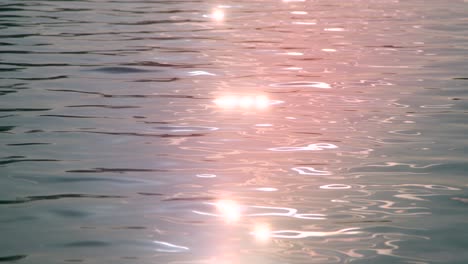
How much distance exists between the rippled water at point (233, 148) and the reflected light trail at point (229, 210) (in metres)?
0.01

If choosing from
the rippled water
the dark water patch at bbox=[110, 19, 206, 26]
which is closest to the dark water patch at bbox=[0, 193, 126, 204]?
the rippled water

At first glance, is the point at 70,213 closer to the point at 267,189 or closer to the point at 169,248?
the point at 169,248

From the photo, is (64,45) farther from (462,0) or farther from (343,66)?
(462,0)

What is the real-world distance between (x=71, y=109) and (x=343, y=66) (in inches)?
151

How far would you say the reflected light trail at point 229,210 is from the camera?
545 centimetres

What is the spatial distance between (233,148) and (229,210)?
5.64ft

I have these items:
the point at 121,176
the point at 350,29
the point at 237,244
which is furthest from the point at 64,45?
the point at 237,244

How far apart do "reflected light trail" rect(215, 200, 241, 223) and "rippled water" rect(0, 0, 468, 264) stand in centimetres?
1

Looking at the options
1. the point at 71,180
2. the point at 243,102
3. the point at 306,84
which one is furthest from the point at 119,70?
the point at 71,180

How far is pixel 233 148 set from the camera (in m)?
7.30

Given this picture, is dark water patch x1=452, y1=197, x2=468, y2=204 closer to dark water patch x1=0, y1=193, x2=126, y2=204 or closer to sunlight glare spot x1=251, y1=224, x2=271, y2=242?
sunlight glare spot x1=251, y1=224, x2=271, y2=242

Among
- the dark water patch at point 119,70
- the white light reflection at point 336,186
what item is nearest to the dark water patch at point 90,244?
the white light reflection at point 336,186

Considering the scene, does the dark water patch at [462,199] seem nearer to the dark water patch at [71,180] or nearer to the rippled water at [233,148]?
the rippled water at [233,148]

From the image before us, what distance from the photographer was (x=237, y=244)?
499 centimetres
